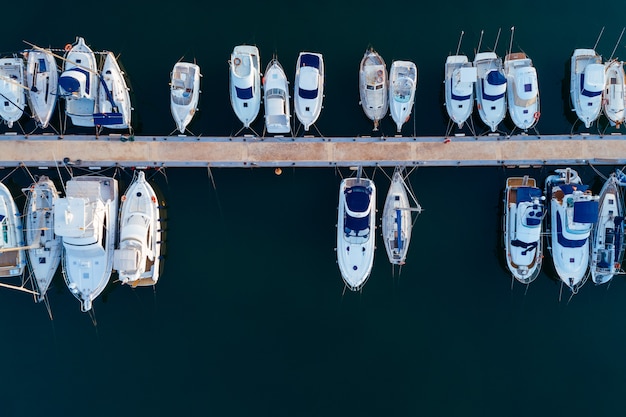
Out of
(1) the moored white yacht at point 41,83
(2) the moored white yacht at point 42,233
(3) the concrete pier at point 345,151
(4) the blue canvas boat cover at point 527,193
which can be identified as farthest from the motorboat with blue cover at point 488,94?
(2) the moored white yacht at point 42,233

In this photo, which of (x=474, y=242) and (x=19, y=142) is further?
(x=474, y=242)

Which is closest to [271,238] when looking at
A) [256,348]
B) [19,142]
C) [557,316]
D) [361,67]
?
[256,348]

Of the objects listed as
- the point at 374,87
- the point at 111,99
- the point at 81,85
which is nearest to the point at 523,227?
the point at 374,87

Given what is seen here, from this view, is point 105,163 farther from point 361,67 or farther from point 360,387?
point 360,387

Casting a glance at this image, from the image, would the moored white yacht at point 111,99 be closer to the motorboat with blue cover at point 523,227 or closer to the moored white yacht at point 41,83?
the moored white yacht at point 41,83

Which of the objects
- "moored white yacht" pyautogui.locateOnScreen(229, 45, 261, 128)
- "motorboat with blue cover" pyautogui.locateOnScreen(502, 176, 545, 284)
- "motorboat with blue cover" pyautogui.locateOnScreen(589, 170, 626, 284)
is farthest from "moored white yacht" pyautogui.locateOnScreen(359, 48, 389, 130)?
"motorboat with blue cover" pyautogui.locateOnScreen(589, 170, 626, 284)

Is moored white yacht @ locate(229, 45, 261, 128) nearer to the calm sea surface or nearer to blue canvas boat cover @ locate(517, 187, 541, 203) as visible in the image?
the calm sea surface
